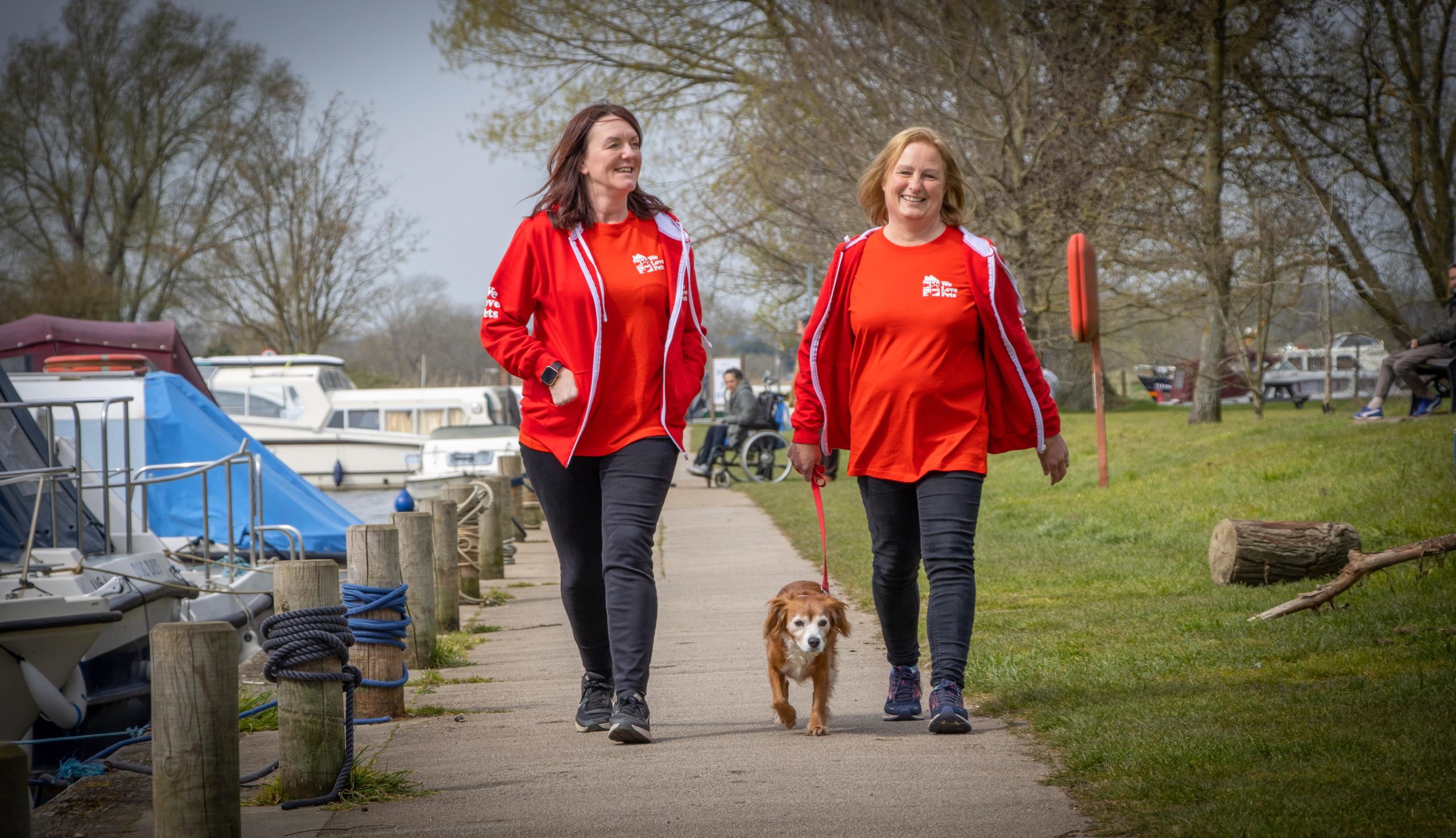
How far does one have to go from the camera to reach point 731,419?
2256cm

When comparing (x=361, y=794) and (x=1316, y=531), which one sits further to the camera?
(x=1316, y=531)

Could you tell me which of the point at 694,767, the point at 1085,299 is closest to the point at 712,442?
the point at 1085,299

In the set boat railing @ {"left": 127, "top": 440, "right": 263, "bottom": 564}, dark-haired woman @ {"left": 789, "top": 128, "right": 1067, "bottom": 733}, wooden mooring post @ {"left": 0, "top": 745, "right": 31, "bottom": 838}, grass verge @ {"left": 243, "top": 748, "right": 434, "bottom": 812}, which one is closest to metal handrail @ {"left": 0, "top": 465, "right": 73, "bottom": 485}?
boat railing @ {"left": 127, "top": 440, "right": 263, "bottom": 564}

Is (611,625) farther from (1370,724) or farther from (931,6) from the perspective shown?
(931,6)

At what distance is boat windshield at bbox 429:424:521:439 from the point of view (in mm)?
21344

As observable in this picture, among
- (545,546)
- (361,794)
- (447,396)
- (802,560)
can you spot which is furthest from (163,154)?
(361,794)

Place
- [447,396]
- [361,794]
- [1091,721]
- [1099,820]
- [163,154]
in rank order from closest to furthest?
1. [1099,820]
2. [361,794]
3. [1091,721]
4. [447,396]
5. [163,154]

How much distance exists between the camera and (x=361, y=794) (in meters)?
4.07

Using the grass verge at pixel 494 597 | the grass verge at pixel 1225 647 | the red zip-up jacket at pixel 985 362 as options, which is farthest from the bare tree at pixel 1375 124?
the red zip-up jacket at pixel 985 362

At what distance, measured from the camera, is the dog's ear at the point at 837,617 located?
189 inches

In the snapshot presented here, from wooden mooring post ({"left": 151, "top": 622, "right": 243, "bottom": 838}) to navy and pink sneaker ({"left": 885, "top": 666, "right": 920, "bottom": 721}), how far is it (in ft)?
8.07

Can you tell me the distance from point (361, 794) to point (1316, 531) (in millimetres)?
6082

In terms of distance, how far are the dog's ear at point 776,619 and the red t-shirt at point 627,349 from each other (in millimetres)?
759

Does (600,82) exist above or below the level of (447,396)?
above
